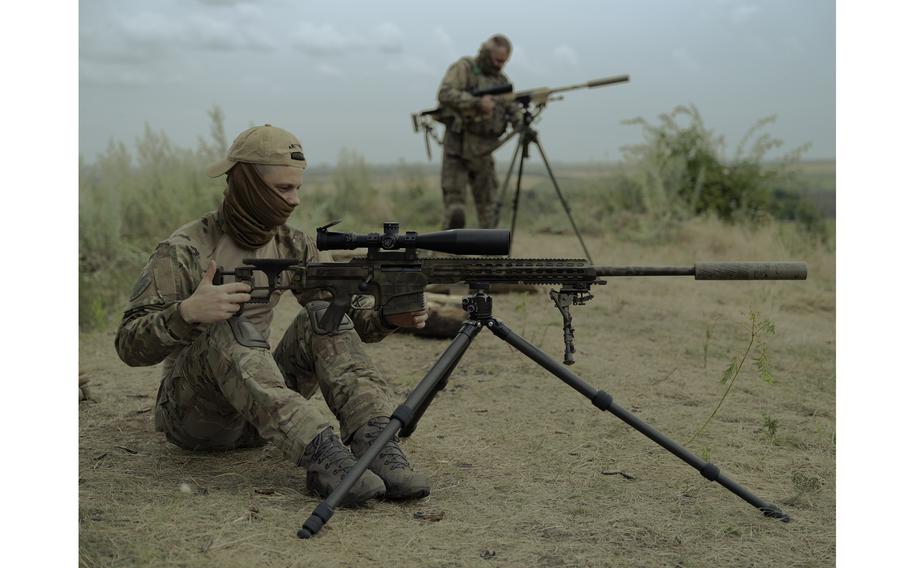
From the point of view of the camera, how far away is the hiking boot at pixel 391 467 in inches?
136

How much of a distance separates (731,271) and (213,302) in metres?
1.73

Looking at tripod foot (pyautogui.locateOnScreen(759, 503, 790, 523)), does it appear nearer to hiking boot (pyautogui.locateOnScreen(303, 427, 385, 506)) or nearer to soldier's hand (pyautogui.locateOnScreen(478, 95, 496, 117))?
hiking boot (pyautogui.locateOnScreen(303, 427, 385, 506))

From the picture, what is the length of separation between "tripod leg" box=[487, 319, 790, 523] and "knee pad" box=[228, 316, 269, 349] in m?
0.82

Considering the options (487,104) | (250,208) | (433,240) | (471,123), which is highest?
(487,104)

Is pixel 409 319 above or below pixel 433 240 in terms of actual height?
below

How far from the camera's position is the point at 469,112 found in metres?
8.62

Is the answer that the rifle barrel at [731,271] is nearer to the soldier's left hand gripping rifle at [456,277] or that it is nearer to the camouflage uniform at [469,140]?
the soldier's left hand gripping rifle at [456,277]

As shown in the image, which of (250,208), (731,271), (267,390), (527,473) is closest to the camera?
(731,271)

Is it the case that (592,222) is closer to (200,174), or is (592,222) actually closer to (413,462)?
(200,174)

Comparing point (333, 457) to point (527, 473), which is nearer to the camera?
point (333, 457)

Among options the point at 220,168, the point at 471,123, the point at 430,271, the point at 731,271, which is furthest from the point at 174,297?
the point at 471,123

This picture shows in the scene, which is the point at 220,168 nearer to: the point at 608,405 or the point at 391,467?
the point at 391,467

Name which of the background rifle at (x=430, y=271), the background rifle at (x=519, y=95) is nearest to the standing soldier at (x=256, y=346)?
the background rifle at (x=430, y=271)

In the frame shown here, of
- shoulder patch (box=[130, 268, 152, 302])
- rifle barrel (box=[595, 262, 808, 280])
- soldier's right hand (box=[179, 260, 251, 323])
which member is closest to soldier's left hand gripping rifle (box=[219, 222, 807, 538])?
rifle barrel (box=[595, 262, 808, 280])
